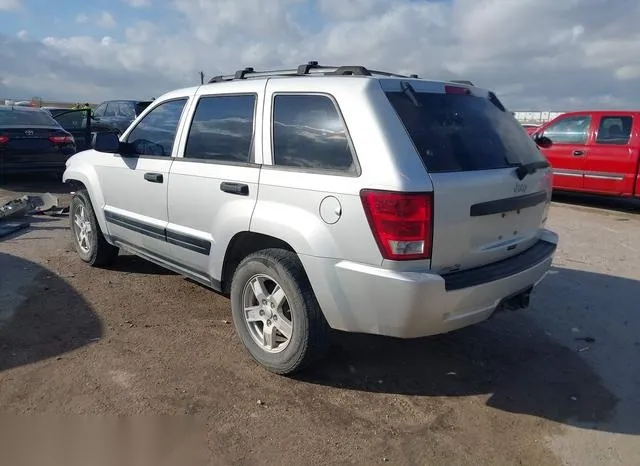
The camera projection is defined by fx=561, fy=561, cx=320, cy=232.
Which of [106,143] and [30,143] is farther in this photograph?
[30,143]

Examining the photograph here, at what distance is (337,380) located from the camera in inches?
143

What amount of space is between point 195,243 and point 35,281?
2.12 m

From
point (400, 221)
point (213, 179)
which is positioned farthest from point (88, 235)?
point (400, 221)

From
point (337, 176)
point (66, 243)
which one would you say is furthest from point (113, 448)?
point (66, 243)

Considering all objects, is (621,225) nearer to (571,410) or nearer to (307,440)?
(571,410)

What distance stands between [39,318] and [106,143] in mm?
1527

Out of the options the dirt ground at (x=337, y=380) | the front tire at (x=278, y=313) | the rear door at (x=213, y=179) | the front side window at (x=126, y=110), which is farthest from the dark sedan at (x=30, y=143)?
the front tire at (x=278, y=313)

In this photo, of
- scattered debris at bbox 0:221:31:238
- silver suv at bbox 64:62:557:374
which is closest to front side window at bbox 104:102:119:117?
scattered debris at bbox 0:221:31:238

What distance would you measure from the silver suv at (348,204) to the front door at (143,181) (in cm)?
5

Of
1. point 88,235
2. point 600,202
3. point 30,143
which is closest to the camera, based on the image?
point 88,235

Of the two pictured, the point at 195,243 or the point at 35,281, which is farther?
the point at 35,281

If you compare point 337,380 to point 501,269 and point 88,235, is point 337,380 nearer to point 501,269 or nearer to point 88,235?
point 501,269

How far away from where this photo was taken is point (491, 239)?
3.36 meters

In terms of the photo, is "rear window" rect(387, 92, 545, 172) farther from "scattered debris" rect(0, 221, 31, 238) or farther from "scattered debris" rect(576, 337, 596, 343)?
"scattered debris" rect(0, 221, 31, 238)
